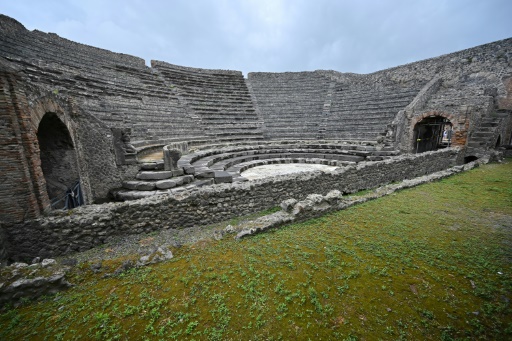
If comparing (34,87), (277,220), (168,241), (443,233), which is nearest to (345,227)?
(277,220)

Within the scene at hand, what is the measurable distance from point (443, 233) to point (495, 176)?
25.8ft

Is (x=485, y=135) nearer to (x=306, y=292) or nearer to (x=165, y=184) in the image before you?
(x=306, y=292)

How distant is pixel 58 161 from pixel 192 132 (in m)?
9.44

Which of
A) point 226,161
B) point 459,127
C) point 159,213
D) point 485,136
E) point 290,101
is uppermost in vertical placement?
point 290,101

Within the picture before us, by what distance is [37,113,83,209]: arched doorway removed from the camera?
24.1 feet

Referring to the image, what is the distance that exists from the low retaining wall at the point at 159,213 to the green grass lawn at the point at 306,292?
5.80 ft

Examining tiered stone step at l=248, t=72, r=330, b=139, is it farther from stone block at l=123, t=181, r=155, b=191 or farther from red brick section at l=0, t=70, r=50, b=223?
red brick section at l=0, t=70, r=50, b=223

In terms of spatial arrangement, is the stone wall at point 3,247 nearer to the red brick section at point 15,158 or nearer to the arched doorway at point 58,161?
the red brick section at point 15,158

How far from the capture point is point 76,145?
7301 mm

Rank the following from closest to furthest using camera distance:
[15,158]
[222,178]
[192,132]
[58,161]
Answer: [15,158], [222,178], [58,161], [192,132]

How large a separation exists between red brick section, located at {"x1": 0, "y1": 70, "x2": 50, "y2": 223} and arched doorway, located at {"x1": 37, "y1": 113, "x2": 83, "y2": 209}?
260cm

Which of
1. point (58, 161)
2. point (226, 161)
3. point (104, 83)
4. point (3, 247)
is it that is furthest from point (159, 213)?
point (104, 83)

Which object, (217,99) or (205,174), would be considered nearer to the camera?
(205,174)

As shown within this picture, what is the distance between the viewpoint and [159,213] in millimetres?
5520
